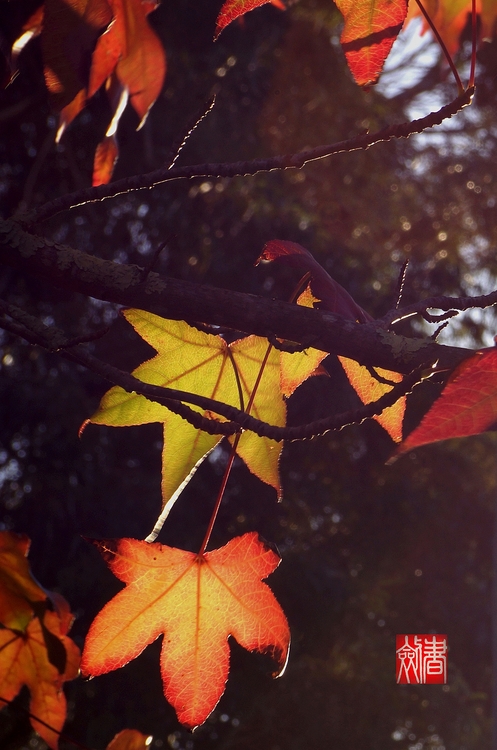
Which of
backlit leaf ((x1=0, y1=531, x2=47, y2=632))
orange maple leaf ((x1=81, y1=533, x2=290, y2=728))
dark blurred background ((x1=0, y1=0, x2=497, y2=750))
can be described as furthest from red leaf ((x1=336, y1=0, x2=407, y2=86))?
dark blurred background ((x1=0, y1=0, x2=497, y2=750))

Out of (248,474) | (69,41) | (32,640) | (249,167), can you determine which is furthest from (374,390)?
(248,474)

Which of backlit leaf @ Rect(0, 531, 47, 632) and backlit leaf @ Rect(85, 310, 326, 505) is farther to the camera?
backlit leaf @ Rect(0, 531, 47, 632)

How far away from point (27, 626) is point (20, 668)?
0.06 meters

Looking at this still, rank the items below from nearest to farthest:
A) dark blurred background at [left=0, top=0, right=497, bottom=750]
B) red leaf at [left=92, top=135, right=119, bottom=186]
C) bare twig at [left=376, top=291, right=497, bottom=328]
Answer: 1. bare twig at [left=376, top=291, right=497, bottom=328]
2. red leaf at [left=92, top=135, right=119, bottom=186]
3. dark blurred background at [left=0, top=0, right=497, bottom=750]

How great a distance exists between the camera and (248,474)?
2.92 metres

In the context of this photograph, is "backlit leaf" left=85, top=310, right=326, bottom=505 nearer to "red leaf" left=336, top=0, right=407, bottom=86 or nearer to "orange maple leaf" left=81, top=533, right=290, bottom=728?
"orange maple leaf" left=81, top=533, right=290, bottom=728

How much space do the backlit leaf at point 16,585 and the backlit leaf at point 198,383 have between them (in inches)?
7.2

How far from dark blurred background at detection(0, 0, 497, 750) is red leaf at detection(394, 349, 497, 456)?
1831 millimetres

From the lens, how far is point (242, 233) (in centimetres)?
304

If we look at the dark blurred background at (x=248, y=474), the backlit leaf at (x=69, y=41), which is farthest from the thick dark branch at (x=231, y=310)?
the dark blurred background at (x=248, y=474)

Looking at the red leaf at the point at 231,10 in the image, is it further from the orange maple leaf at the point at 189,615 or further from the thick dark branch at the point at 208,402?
the orange maple leaf at the point at 189,615

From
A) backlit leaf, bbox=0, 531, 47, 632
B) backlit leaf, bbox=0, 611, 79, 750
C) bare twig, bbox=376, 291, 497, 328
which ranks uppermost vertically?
bare twig, bbox=376, 291, 497, 328

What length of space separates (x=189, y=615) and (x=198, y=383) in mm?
191

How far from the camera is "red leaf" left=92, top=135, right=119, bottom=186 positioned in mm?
537
